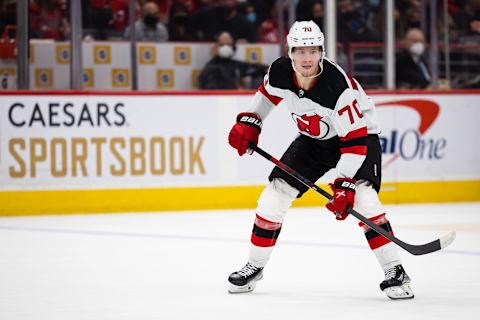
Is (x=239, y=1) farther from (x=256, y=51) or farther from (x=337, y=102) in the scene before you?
(x=337, y=102)

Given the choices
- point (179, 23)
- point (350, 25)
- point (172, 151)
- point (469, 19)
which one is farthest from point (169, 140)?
point (469, 19)

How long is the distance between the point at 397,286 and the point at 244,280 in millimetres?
687

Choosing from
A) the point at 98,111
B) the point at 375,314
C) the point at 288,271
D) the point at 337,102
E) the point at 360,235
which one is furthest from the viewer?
the point at 98,111

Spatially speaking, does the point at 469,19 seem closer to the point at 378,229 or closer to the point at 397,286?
the point at 378,229

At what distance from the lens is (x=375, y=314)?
4105mm

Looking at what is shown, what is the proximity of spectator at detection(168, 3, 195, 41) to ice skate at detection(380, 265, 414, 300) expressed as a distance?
5.20 metres

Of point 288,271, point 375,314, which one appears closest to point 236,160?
point 288,271

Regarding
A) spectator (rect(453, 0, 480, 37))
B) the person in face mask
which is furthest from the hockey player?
spectator (rect(453, 0, 480, 37))

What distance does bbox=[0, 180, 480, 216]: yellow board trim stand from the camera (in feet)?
27.9

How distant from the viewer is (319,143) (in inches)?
187

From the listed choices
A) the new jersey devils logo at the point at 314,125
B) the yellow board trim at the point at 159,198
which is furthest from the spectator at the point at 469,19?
the new jersey devils logo at the point at 314,125

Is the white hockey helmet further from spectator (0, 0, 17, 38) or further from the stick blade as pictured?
spectator (0, 0, 17, 38)

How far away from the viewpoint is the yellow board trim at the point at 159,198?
849cm

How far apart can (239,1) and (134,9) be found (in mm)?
1064
